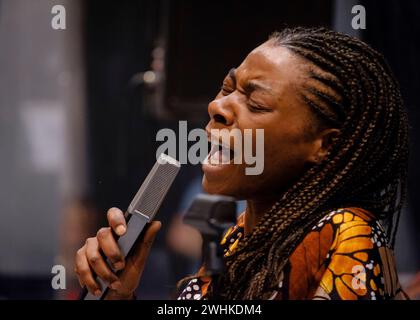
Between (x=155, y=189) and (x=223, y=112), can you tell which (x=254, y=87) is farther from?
(x=155, y=189)

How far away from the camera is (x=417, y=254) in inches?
78.3

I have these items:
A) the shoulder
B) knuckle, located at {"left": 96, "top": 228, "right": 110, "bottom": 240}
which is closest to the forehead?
the shoulder

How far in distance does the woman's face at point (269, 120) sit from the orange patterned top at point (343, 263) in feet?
0.38

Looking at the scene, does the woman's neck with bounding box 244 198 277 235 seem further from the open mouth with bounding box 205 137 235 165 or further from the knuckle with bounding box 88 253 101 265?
the knuckle with bounding box 88 253 101 265

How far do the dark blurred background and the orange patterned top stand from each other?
2.89 ft

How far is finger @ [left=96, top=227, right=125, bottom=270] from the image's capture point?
1.00 m

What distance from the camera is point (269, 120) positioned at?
107cm

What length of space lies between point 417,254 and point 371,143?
102 cm

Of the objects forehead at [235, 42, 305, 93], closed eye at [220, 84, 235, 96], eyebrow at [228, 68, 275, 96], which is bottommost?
closed eye at [220, 84, 235, 96]

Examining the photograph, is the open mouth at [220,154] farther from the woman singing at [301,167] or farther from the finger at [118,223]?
the finger at [118,223]

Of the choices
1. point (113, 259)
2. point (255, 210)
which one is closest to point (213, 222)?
point (255, 210)

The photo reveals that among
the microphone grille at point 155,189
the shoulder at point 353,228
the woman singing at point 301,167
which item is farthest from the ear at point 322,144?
the microphone grille at point 155,189

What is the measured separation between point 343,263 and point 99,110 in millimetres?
1822

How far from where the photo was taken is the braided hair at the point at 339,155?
1050mm
